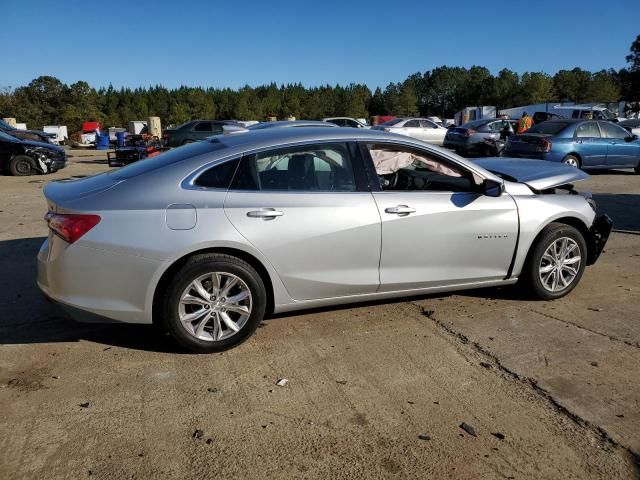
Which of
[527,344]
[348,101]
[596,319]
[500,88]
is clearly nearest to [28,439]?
[527,344]

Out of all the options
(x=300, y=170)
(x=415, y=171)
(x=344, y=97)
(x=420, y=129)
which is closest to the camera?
(x=300, y=170)

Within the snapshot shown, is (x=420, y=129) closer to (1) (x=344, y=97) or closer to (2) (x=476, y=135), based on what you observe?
(2) (x=476, y=135)

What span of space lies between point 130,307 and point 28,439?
101cm

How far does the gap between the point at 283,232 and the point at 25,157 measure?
44.2ft

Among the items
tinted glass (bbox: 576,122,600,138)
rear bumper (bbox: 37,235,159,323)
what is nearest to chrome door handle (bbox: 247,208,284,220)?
rear bumper (bbox: 37,235,159,323)

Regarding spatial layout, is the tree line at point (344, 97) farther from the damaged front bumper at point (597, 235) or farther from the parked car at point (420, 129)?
the damaged front bumper at point (597, 235)

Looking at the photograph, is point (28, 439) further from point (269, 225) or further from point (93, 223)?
point (269, 225)

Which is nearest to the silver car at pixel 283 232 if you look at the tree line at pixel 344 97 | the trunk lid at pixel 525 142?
the trunk lid at pixel 525 142

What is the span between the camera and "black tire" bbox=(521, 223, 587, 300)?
463 centimetres

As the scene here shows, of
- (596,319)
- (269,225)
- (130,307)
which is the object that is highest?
(269,225)

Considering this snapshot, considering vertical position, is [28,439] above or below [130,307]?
below

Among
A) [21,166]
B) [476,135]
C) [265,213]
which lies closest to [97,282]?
[265,213]

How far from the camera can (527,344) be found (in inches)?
155

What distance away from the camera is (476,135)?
19094 mm
